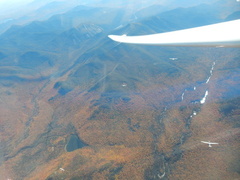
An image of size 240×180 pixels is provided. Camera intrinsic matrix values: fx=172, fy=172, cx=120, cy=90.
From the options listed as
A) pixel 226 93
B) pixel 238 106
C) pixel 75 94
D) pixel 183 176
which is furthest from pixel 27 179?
pixel 226 93

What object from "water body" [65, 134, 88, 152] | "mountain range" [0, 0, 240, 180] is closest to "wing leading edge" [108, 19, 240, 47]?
"mountain range" [0, 0, 240, 180]

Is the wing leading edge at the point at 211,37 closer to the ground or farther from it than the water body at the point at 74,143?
farther from it

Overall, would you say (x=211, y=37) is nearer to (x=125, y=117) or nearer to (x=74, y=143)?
(x=125, y=117)

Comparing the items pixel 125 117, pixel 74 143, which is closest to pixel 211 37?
pixel 125 117

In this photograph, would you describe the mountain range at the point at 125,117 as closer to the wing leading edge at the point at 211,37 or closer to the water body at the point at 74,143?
the water body at the point at 74,143

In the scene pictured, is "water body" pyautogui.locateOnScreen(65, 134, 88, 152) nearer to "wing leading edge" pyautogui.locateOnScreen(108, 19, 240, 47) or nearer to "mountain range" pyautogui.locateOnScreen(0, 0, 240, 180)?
"mountain range" pyautogui.locateOnScreen(0, 0, 240, 180)

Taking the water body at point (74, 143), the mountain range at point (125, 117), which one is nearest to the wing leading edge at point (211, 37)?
the mountain range at point (125, 117)

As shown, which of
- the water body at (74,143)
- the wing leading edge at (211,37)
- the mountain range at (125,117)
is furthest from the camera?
the water body at (74,143)

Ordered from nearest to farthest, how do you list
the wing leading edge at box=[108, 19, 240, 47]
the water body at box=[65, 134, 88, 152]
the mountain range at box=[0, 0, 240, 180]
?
the wing leading edge at box=[108, 19, 240, 47] < the mountain range at box=[0, 0, 240, 180] < the water body at box=[65, 134, 88, 152]

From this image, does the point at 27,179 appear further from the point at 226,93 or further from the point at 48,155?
the point at 226,93
